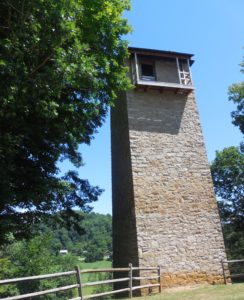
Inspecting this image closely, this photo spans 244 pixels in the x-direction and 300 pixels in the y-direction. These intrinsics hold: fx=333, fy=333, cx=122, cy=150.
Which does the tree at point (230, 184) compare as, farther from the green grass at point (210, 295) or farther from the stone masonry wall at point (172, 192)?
the green grass at point (210, 295)

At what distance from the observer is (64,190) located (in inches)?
432

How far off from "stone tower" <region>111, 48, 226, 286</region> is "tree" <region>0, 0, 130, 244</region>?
235 cm

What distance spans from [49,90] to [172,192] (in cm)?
716

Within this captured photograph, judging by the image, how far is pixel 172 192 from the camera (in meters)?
13.5

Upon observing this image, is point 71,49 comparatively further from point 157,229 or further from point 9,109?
Answer: point 157,229

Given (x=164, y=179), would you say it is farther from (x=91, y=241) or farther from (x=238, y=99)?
(x=91, y=241)

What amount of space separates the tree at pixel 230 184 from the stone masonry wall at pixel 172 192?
37.0 feet

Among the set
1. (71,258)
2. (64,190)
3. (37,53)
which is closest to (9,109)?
(37,53)

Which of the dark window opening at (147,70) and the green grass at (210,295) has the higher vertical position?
the dark window opening at (147,70)

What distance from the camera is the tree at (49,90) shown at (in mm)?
7945

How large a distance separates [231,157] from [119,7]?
58.0 ft

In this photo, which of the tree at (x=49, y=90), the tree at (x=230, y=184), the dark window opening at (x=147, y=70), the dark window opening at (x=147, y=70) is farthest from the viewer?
the tree at (x=230, y=184)

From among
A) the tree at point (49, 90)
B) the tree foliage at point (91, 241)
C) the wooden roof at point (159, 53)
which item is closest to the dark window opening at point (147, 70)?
the wooden roof at point (159, 53)

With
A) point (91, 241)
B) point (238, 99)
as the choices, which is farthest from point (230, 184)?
point (91, 241)
